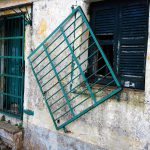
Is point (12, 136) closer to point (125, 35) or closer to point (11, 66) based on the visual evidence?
point (11, 66)

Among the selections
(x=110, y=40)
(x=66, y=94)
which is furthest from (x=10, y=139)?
(x=110, y=40)

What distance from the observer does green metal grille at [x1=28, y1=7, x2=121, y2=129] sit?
3.73 m

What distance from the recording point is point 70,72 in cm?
395

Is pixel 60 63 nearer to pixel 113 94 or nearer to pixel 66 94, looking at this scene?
pixel 66 94

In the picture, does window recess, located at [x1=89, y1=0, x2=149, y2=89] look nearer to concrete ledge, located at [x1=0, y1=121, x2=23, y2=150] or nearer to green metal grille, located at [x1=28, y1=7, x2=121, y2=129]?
green metal grille, located at [x1=28, y1=7, x2=121, y2=129]

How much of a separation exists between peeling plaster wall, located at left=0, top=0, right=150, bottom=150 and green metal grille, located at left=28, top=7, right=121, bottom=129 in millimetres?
153

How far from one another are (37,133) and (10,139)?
2.26 feet

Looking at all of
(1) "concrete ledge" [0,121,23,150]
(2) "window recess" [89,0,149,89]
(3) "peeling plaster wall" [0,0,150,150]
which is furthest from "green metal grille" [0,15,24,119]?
(2) "window recess" [89,0,149,89]

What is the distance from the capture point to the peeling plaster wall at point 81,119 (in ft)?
10.7

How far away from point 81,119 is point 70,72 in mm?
768

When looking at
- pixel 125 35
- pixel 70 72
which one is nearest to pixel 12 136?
pixel 70 72

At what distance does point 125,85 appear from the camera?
3525 mm

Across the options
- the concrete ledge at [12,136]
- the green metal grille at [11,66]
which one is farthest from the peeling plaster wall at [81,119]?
the green metal grille at [11,66]

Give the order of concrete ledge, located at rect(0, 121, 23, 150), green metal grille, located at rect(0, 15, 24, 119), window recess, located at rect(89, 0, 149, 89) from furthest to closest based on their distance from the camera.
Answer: green metal grille, located at rect(0, 15, 24, 119) < concrete ledge, located at rect(0, 121, 23, 150) < window recess, located at rect(89, 0, 149, 89)
